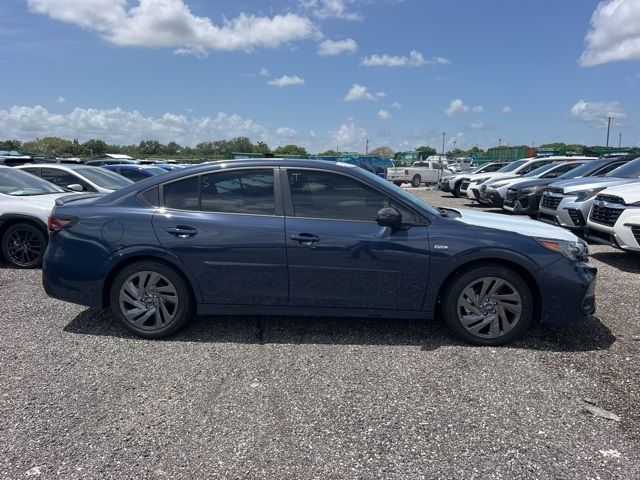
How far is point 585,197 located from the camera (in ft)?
28.4

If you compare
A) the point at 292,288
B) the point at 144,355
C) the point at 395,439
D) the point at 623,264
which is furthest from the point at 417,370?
the point at 623,264

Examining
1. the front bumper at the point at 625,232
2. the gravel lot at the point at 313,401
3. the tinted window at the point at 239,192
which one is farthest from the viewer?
the front bumper at the point at 625,232

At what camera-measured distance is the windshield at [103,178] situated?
30.1ft

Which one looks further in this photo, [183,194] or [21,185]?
[21,185]

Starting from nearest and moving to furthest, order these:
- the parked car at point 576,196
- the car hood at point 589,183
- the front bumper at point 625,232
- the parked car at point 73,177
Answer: the front bumper at point 625,232 → the parked car at point 576,196 → the car hood at point 589,183 → the parked car at point 73,177

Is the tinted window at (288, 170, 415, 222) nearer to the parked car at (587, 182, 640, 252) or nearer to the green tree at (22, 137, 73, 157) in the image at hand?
the parked car at (587, 182, 640, 252)

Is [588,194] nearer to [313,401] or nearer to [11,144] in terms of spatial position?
[313,401]

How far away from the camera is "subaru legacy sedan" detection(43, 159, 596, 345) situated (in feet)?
13.3

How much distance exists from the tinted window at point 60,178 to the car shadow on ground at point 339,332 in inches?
201

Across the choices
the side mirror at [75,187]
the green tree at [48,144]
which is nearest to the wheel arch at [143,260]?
the side mirror at [75,187]

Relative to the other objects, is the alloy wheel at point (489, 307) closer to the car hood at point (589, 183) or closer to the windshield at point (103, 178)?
the car hood at point (589, 183)

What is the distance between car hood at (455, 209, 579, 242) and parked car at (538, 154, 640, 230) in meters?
4.59

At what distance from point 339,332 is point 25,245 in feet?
16.7

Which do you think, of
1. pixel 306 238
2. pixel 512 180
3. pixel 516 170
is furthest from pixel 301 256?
pixel 516 170
